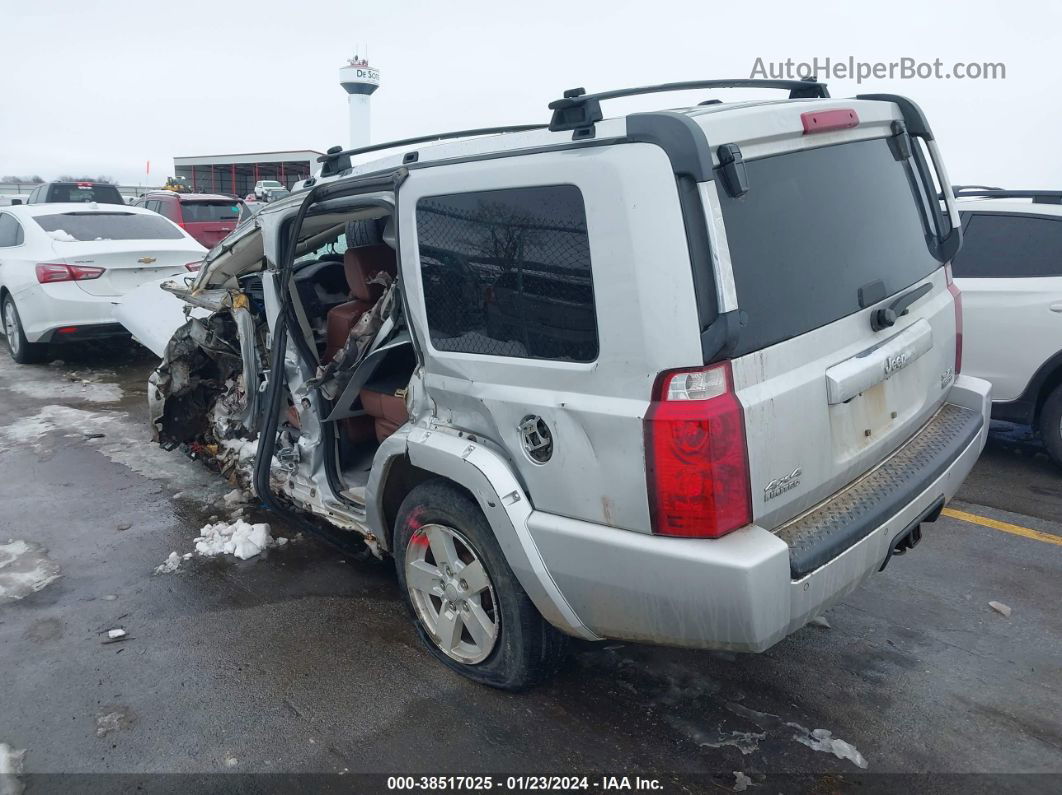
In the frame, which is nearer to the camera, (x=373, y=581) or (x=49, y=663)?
(x=49, y=663)

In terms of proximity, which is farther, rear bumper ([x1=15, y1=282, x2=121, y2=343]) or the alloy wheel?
rear bumper ([x1=15, y1=282, x2=121, y2=343])

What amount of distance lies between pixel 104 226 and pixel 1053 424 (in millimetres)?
8864

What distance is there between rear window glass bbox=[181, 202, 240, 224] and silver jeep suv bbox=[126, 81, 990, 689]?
12.0 metres

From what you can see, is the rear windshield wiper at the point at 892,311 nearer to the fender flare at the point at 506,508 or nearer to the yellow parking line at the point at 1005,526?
the fender flare at the point at 506,508

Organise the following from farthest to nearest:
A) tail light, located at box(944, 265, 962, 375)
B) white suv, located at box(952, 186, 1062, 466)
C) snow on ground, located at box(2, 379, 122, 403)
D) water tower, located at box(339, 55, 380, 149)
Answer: water tower, located at box(339, 55, 380, 149)
snow on ground, located at box(2, 379, 122, 403)
white suv, located at box(952, 186, 1062, 466)
tail light, located at box(944, 265, 962, 375)

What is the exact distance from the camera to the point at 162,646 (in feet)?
11.4

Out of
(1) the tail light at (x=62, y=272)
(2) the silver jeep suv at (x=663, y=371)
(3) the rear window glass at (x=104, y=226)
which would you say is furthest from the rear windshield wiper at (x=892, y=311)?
(3) the rear window glass at (x=104, y=226)

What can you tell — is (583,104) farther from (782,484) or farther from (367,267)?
(367,267)

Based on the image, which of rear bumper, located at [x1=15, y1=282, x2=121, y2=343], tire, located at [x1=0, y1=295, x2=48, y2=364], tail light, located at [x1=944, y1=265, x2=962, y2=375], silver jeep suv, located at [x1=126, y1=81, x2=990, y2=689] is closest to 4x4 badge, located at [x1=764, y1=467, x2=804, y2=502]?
silver jeep suv, located at [x1=126, y1=81, x2=990, y2=689]

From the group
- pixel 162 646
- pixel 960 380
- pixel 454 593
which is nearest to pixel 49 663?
pixel 162 646

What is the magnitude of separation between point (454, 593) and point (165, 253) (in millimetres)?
6547

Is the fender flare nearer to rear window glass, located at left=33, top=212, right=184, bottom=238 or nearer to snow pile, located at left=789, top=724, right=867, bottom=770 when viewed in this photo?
snow pile, located at left=789, top=724, right=867, bottom=770

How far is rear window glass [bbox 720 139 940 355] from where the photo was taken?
2.38 meters

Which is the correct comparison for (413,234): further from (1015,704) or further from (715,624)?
(1015,704)
